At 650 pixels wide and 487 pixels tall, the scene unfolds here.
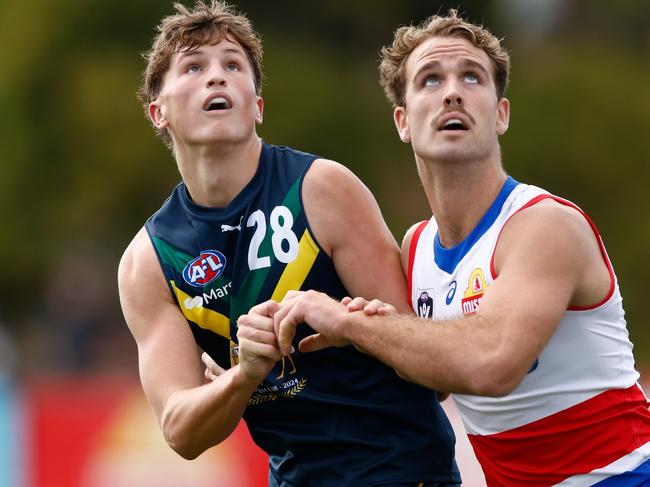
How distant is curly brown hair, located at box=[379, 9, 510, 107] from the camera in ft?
21.9

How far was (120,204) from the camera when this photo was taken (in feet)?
68.7

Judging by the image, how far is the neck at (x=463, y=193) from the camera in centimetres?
634

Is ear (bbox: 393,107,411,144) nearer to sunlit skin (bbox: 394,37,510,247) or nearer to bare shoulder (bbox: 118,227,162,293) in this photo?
sunlit skin (bbox: 394,37,510,247)

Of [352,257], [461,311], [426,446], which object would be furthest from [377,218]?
[426,446]

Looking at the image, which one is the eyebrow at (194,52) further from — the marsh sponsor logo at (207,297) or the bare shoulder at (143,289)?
the marsh sponsor logo at (207,297)

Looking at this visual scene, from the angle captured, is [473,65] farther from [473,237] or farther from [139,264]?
[139,264]

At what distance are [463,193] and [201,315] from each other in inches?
55.9

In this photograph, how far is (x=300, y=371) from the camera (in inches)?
252

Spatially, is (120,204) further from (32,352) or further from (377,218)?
(377,218)

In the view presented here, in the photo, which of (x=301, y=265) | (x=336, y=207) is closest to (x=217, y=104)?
(x=336, y=207)

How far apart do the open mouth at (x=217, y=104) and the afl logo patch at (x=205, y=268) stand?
72cm

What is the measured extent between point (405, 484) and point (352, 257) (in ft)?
3.66

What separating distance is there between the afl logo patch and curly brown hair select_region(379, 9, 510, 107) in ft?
4.22

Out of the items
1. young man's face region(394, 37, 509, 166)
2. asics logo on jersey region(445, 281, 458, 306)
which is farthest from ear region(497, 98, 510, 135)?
asics logo on jersey region(445, 281, 458, 306)
